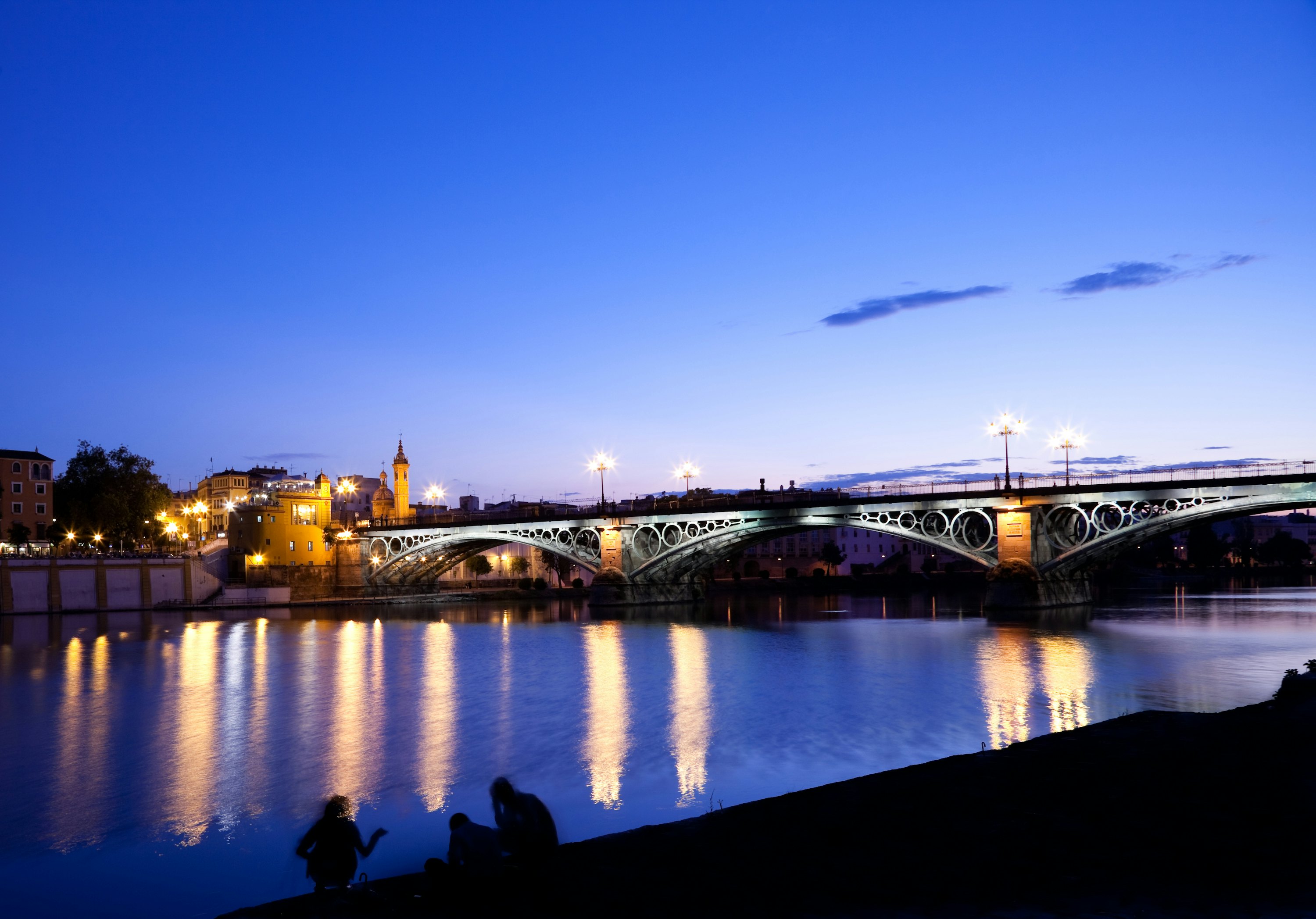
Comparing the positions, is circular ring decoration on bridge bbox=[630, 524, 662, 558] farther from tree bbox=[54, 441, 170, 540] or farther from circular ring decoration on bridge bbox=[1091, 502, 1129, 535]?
tree bbox=[54, 441, 170, 540]

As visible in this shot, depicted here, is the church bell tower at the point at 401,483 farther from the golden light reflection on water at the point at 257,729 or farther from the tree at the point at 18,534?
the golden light reflection on water at the point at 257,729

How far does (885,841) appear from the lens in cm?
1081

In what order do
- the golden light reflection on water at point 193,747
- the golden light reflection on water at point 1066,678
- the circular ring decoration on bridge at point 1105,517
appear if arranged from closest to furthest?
the golden light reflection on water at point 193,747
the golden light reflection on water at point 1066,678
the circular ring decoration on bridge at point 1105,517

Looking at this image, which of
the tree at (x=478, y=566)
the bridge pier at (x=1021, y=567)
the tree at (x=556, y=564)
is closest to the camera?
the bridge pier at (x=1021, y=567)

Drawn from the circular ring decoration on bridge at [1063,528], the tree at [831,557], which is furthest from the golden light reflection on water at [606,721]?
the tree at [831,557]

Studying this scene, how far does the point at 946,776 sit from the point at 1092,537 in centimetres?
5161

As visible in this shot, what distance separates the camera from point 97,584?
78125 millimetres

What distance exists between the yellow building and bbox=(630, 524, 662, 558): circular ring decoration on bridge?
32.7 metres

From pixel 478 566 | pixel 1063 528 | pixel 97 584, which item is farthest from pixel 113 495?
pixel 1063 528

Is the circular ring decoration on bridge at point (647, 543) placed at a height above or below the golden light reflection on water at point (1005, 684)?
above

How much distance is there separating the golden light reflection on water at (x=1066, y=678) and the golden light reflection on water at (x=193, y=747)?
597 inches

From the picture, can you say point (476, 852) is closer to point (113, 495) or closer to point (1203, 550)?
point (113, 495)

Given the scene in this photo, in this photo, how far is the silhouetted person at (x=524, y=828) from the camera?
33.9ft

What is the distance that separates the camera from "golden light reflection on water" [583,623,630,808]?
1905 cm
